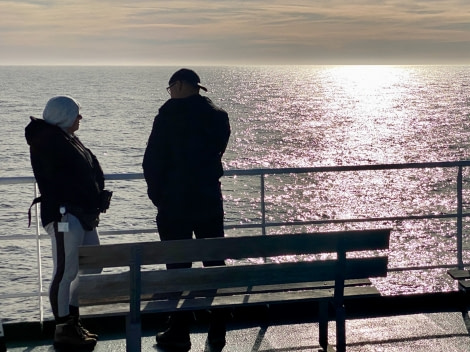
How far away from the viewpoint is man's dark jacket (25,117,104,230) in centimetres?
425

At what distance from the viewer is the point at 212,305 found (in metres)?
4.03

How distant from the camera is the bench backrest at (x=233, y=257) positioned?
366 cm

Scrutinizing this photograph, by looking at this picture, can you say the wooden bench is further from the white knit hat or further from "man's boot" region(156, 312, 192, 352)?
the white knit hat

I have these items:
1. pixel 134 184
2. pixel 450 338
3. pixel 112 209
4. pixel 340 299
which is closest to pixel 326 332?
pixel 340 299

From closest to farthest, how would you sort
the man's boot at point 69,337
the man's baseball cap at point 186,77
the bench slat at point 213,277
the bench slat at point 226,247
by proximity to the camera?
the bench slat at point 226,247, the bench slat at point 213,277, the man's baseball cap at point 186,77, the man's boot at point 69,337

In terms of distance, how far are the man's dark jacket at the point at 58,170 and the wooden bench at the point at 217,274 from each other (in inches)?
24.4

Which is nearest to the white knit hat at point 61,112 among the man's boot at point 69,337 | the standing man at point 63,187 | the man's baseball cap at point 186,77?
the standing man at point 63,187

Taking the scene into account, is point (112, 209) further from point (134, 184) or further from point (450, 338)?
point (450, 338)

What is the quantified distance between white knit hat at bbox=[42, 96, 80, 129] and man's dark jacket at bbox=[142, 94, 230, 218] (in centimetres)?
47

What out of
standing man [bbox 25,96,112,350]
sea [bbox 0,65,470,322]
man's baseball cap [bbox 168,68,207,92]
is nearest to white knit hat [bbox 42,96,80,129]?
standing man [bbox 25,96,112,350]

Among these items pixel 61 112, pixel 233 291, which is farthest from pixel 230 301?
pixel 61 112

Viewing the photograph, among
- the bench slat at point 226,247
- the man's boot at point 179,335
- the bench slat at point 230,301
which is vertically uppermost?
the bench slat at point 226,247

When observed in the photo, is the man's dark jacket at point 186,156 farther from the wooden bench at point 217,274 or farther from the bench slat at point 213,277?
the bench slat at point 213,277

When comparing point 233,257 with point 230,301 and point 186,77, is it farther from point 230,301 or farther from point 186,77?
point 186,77
